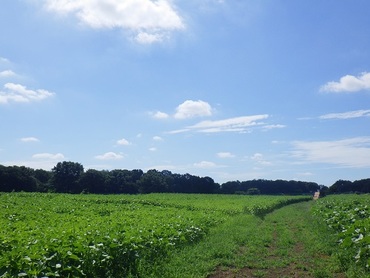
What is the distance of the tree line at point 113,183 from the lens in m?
74.8

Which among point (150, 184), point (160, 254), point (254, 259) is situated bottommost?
point (254, 259)

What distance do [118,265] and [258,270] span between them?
14.4 feet

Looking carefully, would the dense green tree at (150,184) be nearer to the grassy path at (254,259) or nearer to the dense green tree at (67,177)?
the dense green tree at (67,177)

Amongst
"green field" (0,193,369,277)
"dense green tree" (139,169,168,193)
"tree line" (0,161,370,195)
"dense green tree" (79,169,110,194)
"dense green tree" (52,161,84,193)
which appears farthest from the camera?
"dense green tree" (139,169,168,193)

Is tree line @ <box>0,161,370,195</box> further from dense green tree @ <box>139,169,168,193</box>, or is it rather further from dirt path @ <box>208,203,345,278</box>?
dirt path @ <box>208,203,345,278</box>

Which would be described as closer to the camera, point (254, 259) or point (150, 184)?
point (254, 259)

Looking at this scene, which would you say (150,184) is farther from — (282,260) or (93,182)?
(282,260)

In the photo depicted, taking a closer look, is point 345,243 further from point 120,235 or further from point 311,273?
point 120,235

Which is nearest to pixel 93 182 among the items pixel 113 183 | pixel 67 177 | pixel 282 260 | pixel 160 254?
pixel 113 183

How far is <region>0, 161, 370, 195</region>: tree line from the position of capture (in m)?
74.8

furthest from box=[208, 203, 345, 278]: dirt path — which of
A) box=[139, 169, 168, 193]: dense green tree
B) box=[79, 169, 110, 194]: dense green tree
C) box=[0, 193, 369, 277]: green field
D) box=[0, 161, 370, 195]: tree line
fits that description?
box=[139, 169, 168, 193]: dense green tree

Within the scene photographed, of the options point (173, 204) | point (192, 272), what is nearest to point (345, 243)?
point (192, 272)

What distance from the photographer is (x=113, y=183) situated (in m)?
91.5

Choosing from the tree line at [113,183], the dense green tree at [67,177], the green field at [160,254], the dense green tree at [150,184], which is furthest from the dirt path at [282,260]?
the dense green tree at [150,184]
